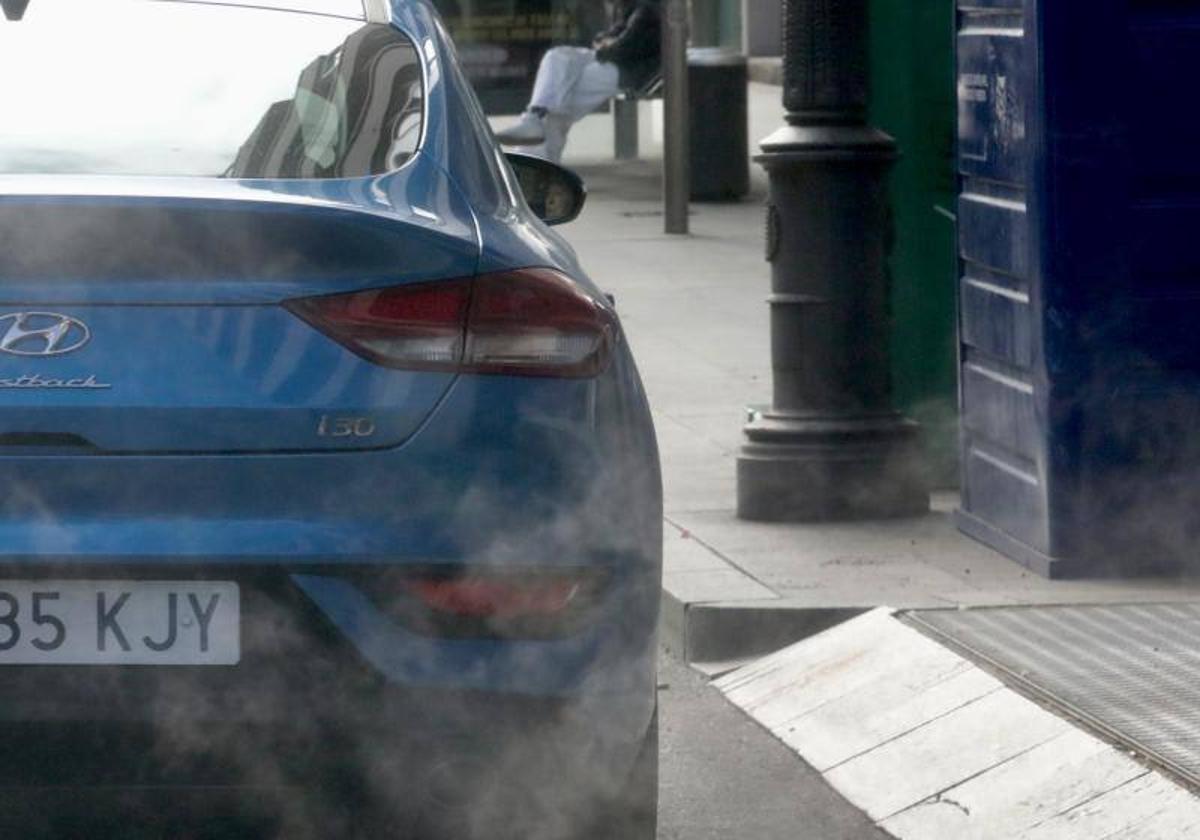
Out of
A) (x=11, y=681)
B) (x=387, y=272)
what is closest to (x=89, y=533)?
(x=11, y=681)

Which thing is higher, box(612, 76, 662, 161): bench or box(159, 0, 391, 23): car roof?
box(159, 0, 391, 23): car roof

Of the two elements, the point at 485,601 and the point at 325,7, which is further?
the point at 325,7

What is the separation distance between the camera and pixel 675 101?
1535 cm

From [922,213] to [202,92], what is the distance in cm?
394

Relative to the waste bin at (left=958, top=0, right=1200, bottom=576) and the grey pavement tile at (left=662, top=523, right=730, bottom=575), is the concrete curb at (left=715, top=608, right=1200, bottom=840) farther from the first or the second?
the waste bin at (left=958, top=0, right=1200, bottom=576)

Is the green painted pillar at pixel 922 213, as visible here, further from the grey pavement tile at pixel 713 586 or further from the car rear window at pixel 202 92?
the car rear window at pixel 202 92

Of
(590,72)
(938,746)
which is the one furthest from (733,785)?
(590,72)

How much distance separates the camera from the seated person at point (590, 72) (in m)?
18.1

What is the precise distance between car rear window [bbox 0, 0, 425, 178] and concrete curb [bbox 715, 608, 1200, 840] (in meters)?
1.63

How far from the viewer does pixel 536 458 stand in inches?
137

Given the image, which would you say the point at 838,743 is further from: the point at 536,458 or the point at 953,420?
the point at 953,420

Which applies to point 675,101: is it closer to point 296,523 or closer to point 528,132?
point 528,132

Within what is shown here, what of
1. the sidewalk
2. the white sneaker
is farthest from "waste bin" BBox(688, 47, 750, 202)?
the sidewalk

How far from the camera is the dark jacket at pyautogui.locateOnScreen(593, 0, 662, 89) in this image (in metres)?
18.3
